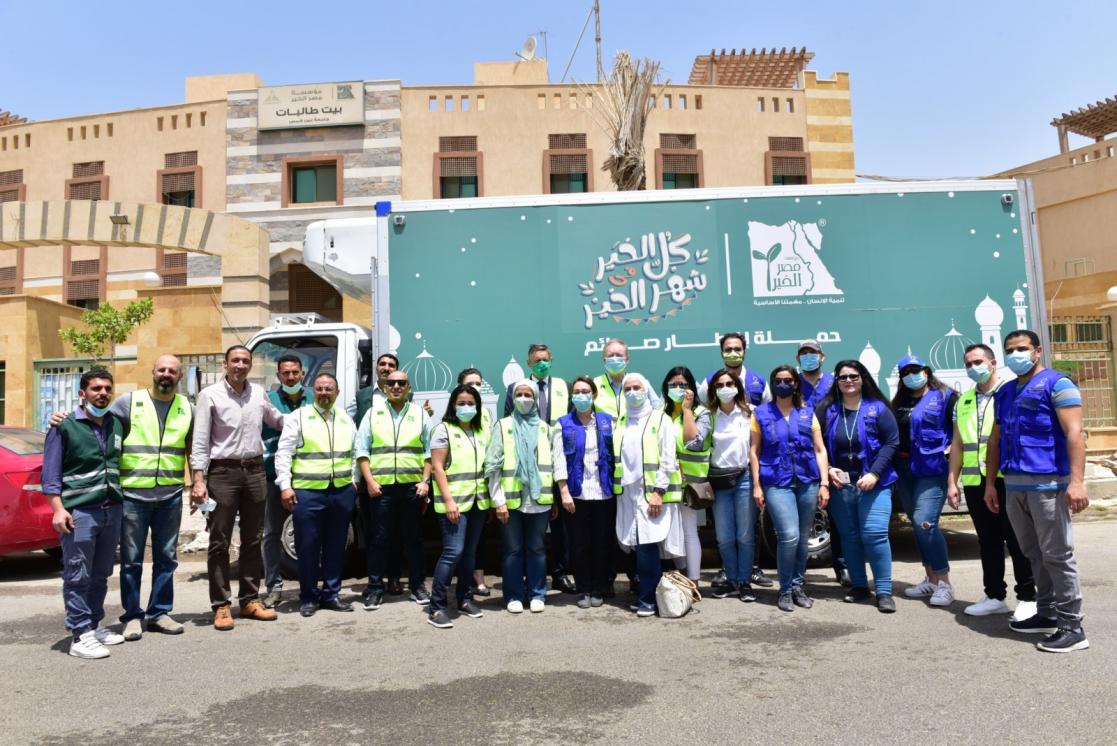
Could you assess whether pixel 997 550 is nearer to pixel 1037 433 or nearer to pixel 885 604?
pixel 885 604

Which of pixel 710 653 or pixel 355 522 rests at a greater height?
pixel 355 522

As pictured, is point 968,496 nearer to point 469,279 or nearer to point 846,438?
point 846,438

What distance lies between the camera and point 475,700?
161 inches

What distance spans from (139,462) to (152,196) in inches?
725

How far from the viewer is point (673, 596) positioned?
5621 millimetres

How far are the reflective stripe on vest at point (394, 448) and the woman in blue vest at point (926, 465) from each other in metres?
3.47

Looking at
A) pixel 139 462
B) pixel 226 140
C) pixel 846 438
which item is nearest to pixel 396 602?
pixel 139 462

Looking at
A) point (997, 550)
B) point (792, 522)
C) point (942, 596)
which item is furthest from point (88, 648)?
point (997, 550)

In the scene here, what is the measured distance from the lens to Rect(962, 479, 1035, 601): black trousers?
17.3 feet

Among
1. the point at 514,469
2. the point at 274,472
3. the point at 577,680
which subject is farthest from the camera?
the point at 274,472

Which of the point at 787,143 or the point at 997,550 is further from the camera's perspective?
the point at 787,143

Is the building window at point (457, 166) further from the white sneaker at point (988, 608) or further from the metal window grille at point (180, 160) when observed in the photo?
the white sneaker at point (988, 608)

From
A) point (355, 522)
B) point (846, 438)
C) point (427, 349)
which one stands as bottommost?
point (355, 522)

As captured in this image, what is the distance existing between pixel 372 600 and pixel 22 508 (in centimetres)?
382
